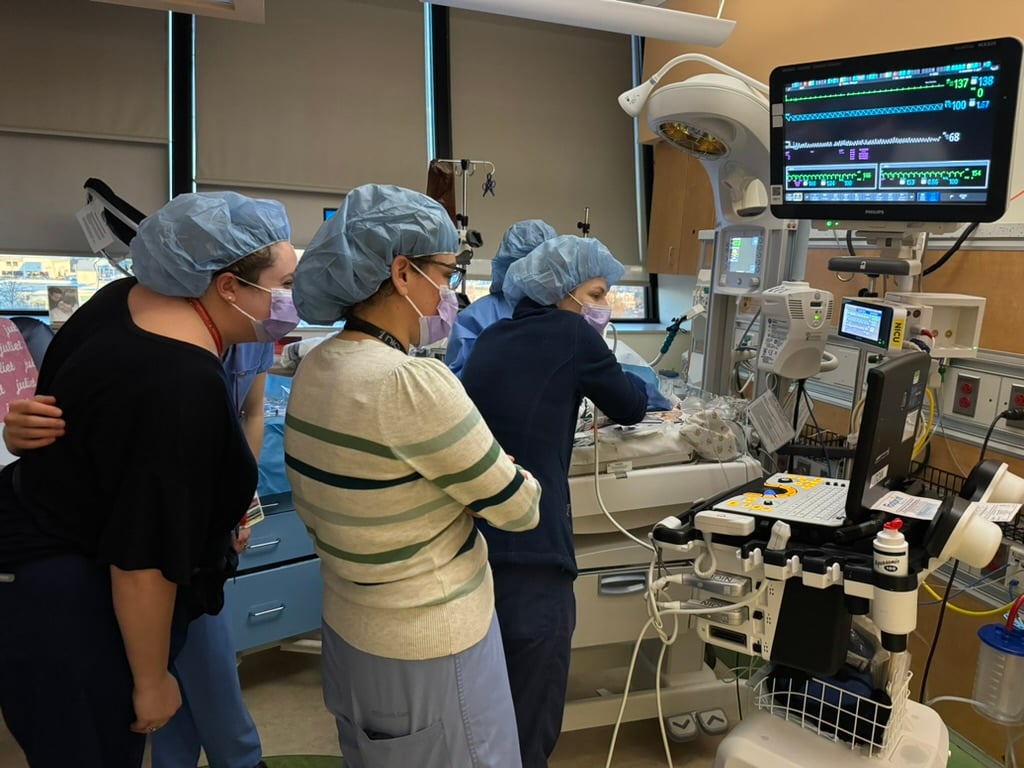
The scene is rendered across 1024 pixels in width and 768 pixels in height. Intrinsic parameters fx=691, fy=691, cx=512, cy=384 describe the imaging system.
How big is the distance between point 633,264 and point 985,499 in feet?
11.7

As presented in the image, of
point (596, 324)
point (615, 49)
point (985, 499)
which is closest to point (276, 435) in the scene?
point (596, 324)

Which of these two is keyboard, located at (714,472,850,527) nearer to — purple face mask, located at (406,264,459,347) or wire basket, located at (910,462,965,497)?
purple face mask, located at (406,264,459,347)

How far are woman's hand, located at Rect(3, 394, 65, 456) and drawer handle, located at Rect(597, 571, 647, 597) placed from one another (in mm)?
1373

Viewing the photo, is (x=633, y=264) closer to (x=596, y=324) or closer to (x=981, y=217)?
(x=596, y=324)

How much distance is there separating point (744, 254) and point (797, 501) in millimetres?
1106

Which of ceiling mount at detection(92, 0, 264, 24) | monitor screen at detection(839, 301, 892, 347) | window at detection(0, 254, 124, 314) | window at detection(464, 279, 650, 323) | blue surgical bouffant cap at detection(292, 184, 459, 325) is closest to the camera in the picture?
blue surgical bouffant cap at detection(292, 184, 459, 325)

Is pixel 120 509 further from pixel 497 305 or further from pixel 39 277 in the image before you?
pixel 39 277

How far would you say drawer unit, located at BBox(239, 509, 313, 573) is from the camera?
239cm

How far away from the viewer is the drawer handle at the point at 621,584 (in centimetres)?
194

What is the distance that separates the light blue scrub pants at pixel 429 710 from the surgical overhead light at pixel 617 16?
2.25 m

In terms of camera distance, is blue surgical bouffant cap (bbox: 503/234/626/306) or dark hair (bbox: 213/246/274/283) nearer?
dark hair (bbox: 213/246/274/283)

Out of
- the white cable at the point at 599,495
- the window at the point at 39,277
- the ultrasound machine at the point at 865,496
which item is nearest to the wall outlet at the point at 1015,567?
the ultrasound machine at the point at 865,496

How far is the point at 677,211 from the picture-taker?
12.9ft

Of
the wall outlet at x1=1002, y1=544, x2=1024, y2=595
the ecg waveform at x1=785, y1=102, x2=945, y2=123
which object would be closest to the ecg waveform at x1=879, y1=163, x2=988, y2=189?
the ecg waveform at x1=785, y1=102, x2=945, y2=123
